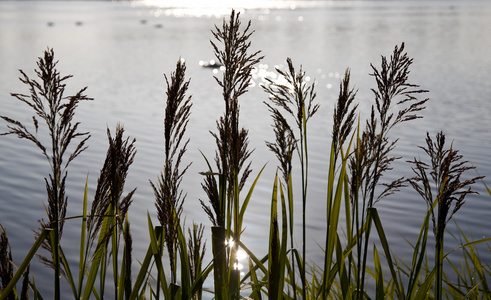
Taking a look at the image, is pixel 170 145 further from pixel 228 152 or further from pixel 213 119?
pixel 213 119

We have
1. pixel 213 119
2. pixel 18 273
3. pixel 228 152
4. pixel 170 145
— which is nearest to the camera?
pixel 18 273

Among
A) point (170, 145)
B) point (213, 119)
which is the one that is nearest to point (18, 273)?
point (170, 145)

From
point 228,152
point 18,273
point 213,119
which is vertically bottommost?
point 18,273

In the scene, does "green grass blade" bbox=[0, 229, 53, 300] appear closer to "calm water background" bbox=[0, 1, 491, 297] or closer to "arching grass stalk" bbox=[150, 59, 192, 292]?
"arching grass stalk" bbox=[150, 59, 192, 292]

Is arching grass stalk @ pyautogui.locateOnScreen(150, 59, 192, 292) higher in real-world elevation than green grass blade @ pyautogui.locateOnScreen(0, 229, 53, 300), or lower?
higher

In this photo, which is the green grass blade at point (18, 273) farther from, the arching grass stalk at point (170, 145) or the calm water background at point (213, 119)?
the calm water background at point (213, 119)

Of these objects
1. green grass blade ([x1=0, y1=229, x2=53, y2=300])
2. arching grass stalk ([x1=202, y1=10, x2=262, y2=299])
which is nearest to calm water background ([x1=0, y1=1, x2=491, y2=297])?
arching grass stalk ([x1=202, y1=10, x2=262, y2=299])

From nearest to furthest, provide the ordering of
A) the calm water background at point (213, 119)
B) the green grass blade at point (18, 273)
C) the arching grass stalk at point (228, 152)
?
the green grass blade at point (18, 273)
the arching grass stalk at point (228, 152)
the calm water background at point (213, 119)

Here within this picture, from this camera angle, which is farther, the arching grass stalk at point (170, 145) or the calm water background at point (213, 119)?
the calm water background at point (213, 119)

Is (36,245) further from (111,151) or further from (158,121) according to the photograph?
(158,121)

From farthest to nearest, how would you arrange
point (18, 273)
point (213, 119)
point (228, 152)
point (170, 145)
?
point (213, 119)
point (228, 152)
point (170, 145)
point (18, 273)

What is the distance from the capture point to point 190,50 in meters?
41.8

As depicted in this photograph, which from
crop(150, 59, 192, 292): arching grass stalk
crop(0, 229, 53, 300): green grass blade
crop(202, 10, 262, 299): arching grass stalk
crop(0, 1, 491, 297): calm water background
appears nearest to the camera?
crop(0, 229, 53, 300): green grass blade

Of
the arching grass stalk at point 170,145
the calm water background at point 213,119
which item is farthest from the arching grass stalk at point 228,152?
the calm water background at point 213,119
